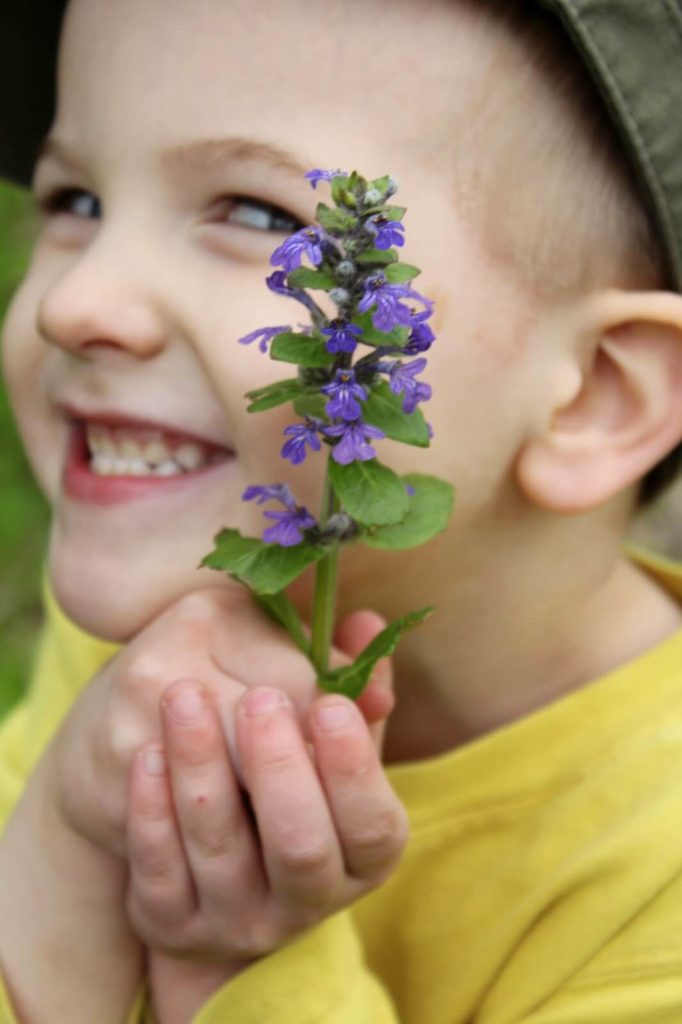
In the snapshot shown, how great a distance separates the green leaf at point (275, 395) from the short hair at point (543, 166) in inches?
23.3

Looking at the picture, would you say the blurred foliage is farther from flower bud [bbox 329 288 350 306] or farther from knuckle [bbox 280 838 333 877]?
flower bud [bbox 329 288 350 306]

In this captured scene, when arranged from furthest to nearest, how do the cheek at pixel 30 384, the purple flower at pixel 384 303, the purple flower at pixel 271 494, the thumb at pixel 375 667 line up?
1. the cheek at pixel 30 384
2. the thumb at pixel 375 667
3. the purple flower at pixel 271 494
4. the purple flower at pixel 384 303

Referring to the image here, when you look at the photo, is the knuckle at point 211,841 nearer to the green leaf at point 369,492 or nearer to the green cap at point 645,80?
the green leaf at point 369,492

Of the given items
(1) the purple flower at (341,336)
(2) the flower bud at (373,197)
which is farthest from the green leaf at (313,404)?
(2) the flower bud at (373,197)

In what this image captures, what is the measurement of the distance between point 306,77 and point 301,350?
2.11 ft

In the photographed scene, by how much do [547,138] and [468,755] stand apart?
3.38 feet

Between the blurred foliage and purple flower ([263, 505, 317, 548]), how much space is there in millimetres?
2267

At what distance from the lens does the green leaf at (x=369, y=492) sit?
1.33 meters

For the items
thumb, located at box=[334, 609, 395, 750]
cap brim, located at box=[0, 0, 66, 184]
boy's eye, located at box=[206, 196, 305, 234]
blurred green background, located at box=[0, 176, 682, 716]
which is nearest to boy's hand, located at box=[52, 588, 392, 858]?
thumb, located at box=[334, 609, 395, 750]

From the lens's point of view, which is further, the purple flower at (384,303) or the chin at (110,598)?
the chin at (110,598)

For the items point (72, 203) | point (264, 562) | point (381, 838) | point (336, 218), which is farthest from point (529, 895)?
point (72, 203)

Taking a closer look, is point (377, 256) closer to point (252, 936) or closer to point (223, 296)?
point (223, 296)

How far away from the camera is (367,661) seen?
5.02ft

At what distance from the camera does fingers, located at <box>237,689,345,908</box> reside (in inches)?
61.3
